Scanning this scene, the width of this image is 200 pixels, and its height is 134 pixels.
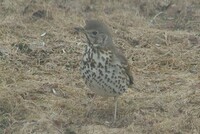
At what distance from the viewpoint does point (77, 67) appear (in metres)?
8.08

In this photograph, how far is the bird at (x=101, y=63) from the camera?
638 centimetres

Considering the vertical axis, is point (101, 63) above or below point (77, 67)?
above

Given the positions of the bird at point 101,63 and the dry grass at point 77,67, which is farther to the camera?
the dry grass at point 77,67

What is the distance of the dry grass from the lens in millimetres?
6480

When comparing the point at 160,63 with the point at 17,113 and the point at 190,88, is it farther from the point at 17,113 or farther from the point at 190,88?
the point at 17,113

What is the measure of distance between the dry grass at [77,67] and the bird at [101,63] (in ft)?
1.20

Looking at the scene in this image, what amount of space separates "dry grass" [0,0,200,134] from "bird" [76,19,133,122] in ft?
1.20

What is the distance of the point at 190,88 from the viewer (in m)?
7.42

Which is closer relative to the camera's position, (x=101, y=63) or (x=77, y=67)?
(x=101, y=63)

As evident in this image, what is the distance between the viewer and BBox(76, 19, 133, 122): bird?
638cm

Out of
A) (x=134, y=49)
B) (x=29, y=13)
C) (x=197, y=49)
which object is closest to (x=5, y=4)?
(x=29, y=13)

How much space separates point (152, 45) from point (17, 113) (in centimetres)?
289

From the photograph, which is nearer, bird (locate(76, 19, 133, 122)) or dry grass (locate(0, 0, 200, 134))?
bird (locate(76, 19, 133, 122))

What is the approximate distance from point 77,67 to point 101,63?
1.72 meters
